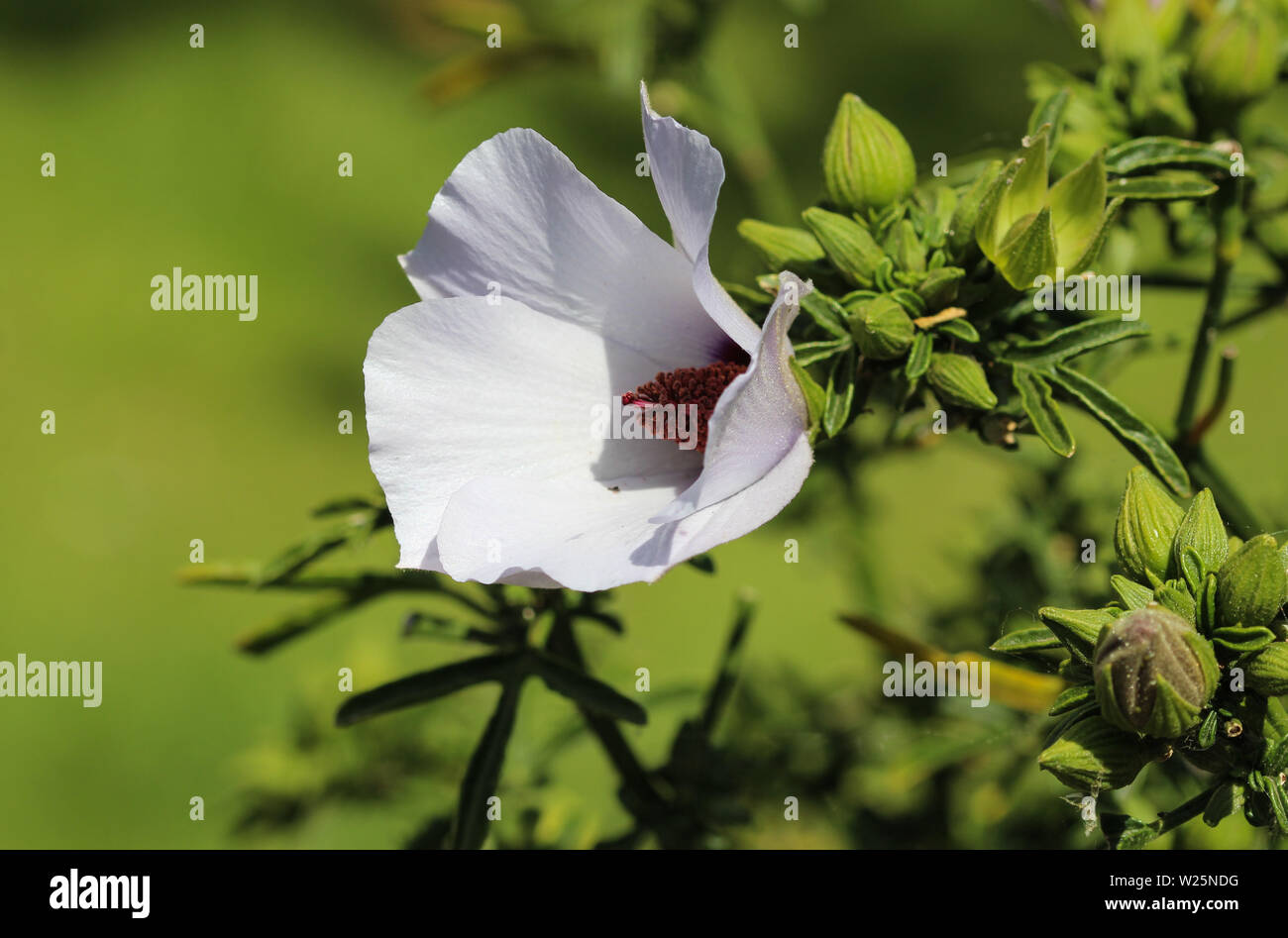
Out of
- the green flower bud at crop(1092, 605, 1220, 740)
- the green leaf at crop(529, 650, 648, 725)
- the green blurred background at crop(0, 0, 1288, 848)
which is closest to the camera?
the green flower bud at crop(1092, 605, 1220, 740)

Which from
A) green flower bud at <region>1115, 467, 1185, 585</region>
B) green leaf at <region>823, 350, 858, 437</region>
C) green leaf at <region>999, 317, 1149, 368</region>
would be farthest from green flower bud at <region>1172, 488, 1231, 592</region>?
green leaf at <region>823, 350, 858, 437</region>

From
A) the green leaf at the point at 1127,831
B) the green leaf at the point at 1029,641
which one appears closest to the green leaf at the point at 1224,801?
the green leaf at the point at 1127,831

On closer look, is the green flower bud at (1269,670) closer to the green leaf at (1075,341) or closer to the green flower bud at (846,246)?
the green leaf at (1075,341)

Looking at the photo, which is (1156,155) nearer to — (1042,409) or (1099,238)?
(1099,238)

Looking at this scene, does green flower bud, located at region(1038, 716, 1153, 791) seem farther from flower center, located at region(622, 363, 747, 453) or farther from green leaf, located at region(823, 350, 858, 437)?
flower center, located at region(622, 363, 747, 453)
